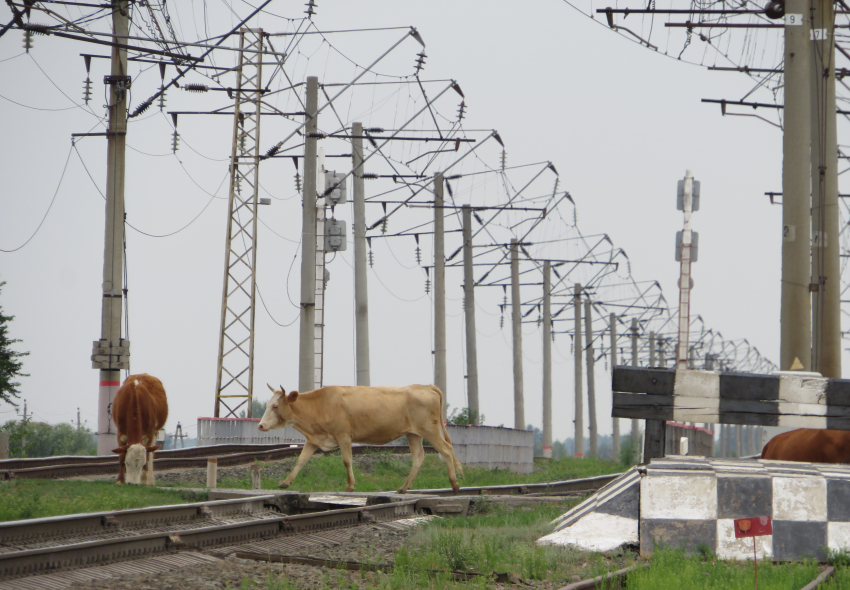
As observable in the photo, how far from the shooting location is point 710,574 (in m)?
7.59

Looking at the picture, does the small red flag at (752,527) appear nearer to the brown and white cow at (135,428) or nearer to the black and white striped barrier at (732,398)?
the black and white striped barrier at (732,398)

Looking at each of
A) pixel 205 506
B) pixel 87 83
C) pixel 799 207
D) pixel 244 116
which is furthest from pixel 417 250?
pixel 205 506

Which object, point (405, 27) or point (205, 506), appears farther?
point (405, 27)

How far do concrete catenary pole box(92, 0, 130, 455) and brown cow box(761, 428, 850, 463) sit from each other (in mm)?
15457

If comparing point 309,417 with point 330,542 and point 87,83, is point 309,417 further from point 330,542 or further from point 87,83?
point 87,83

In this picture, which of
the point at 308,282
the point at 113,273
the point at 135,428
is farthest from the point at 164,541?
the point at 308,282

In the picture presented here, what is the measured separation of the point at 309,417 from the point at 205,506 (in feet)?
17.3

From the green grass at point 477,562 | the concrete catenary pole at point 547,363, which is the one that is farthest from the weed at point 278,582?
the concrete catenary pole at point 547,363

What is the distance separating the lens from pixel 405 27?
2756cm

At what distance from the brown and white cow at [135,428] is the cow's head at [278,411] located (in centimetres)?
172

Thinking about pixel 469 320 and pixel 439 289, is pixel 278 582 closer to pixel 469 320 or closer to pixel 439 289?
pixel 439 289

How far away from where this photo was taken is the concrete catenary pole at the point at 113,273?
23094 mm

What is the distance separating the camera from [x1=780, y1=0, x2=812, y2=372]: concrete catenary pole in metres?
18.2

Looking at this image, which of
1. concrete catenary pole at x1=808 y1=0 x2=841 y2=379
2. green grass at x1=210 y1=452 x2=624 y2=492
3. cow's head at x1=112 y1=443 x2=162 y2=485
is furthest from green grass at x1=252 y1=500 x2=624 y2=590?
concrete catenary pole at x1=808 y1=0 x2=841 y2=379
